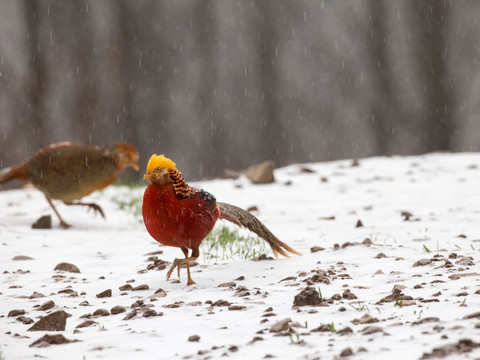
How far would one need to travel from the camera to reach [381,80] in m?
15.5

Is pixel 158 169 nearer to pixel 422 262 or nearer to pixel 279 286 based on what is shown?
pixel 279 286

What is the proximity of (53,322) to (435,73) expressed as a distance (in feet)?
43.2

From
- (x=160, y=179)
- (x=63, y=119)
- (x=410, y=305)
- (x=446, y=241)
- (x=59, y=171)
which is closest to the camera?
(x=410, y=305)

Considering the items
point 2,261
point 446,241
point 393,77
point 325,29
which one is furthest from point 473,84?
point 2,261

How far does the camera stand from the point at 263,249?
19.0 ft

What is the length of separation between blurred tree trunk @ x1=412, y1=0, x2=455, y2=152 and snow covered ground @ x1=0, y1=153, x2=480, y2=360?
20.3 feet

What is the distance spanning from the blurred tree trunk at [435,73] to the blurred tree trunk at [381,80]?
2.23 ft

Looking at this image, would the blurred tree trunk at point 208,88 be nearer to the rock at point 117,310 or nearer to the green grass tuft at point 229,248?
the green grass tuft at point 229,248

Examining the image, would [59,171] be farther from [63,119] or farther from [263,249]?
[63,119]

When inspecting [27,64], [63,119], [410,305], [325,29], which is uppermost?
[325,29]

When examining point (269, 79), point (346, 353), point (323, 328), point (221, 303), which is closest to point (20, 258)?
point (221, 303)

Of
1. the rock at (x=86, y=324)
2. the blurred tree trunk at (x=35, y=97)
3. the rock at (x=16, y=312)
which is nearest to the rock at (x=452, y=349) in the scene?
the rock at (x=86, y=324)

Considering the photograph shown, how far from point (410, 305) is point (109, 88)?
11.0 m

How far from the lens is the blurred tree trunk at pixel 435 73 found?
49.0 feet
